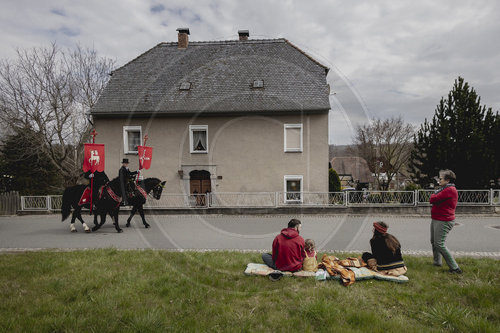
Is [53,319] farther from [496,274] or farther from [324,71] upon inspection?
[324,71]

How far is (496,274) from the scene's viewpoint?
5.23m

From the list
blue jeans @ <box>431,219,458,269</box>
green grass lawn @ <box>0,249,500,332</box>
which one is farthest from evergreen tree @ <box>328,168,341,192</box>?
blue jeans @ <box>431,219,458,269</box>

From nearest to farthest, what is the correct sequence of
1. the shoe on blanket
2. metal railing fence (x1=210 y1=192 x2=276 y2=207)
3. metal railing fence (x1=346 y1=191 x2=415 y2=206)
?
1. the shoe on blanket
2. metal railing fence (x1=346 y1=191 x2=415 y2=206)
3. metal railing fence (x1=210 y1=192 x2=276 y2=207)

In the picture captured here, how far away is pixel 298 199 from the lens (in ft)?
53.0

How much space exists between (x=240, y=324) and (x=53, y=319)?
244 cm

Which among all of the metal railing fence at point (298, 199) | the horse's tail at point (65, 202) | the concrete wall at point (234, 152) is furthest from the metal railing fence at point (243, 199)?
the horse's tail at point (65, 202)

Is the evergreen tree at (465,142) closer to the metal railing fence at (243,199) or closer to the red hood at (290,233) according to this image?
the metal railing fence at (243,199)

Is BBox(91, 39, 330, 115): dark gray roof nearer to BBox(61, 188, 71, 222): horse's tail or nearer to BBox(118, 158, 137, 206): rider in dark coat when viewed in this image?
BBox(118, 158, 137, 206): rider in dark coat

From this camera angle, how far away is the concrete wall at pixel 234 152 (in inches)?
669

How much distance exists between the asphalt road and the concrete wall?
371 centimetres

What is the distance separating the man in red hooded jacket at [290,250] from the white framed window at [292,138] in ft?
39.5

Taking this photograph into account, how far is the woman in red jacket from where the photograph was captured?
5.48 m

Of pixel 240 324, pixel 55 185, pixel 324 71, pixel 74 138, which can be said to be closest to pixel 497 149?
pixel 324 71

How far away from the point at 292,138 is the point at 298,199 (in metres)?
3.81
